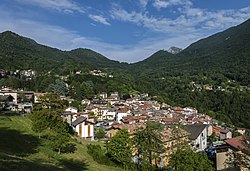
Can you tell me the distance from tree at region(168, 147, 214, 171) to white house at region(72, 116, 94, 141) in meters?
22.8

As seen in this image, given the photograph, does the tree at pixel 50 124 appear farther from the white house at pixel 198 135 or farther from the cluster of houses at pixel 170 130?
the white house at pixel 198 135

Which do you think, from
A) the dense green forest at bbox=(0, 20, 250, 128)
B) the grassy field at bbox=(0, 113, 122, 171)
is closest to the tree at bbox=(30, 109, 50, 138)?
the grassy field at bbox=(0, 113, 122, 171)

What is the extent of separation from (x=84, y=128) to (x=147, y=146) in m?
20.1

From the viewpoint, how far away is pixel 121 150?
2441 centimetres

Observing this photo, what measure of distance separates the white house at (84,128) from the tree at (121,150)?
17052 mm

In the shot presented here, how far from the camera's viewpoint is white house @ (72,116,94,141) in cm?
4122

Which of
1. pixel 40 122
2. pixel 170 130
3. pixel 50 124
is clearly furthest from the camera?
pixel 170 130

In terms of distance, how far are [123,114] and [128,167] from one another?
4024 centimetres

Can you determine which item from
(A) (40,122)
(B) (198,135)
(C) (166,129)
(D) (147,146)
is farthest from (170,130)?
(A) (40,122)

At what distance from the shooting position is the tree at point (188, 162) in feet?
64.0

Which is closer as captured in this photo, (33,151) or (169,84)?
(33,151)

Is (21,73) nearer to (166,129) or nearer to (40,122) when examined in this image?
(166,129)

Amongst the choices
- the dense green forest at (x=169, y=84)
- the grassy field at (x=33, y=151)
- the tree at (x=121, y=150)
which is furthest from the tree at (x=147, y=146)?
the dense green forest at (x=169, y=84)

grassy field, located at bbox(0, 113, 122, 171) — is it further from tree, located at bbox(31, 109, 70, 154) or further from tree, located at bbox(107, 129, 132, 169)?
tree, located at bbox(107, 129, 132, 169)
